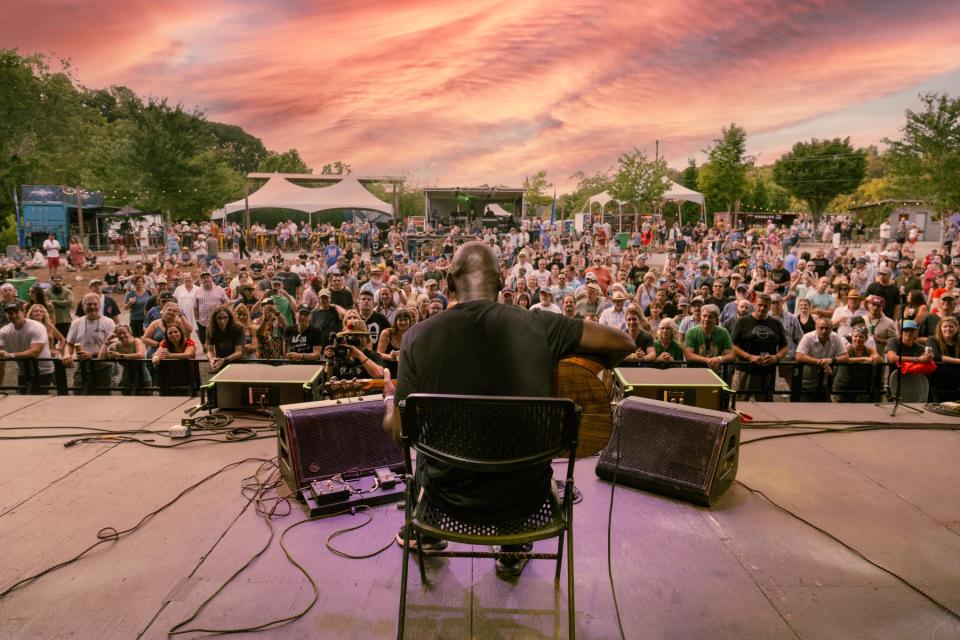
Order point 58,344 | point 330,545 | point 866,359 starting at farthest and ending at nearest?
point 58,344
point 866,359
point 330,545

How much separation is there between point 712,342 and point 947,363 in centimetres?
248

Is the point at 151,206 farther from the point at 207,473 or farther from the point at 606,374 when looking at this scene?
the point at 606,374

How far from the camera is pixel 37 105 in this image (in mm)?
39688

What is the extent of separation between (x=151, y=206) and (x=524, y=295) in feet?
84.7

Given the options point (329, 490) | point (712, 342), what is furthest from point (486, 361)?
point (712, 342)

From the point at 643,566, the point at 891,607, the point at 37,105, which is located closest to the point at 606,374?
the point at 643,566

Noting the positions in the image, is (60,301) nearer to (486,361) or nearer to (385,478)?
(385,478)

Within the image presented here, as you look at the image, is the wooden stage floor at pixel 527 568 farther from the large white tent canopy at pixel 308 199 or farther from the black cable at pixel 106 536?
the large white tent canopy at pixel 308 199

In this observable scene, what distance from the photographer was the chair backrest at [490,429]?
2.18 meters

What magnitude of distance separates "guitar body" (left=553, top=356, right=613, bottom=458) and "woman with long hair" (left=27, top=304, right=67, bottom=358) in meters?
7.79

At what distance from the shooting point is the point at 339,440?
418cm

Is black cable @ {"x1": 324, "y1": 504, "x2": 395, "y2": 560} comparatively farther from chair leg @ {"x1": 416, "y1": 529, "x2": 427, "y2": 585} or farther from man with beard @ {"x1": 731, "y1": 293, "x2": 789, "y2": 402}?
man with beard @ {"x1": 731, "y1": 293, "x2": 789, "y2": 402}

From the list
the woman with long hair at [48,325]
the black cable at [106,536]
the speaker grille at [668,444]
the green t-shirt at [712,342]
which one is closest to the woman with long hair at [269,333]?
the woman with long hair at [48,325]

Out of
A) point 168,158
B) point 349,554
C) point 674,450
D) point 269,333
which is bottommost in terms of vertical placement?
point 349,554
